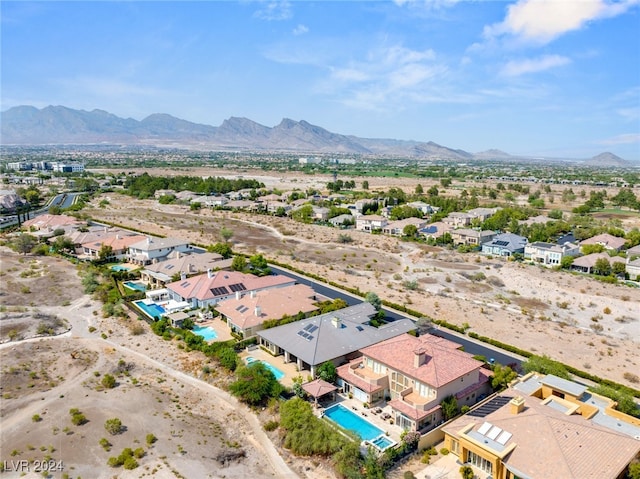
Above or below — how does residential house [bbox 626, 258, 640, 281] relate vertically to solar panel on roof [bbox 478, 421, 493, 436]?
above

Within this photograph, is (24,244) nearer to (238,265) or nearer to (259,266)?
(238,265)

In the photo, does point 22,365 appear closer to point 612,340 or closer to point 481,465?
point 481,465

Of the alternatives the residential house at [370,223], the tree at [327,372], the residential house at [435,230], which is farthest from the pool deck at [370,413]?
the residential house at [370,223]

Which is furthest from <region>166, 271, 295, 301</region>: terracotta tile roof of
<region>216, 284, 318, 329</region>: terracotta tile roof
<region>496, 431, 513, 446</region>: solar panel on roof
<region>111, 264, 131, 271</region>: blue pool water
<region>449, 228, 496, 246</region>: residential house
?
<region>449, 228, 496, 246</region>: residential house

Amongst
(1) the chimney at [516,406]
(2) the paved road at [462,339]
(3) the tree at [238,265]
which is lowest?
(2) the paved road at [462,339]

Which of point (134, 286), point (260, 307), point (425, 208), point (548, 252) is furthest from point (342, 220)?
point (260, 307)

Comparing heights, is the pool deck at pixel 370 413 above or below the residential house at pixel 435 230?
below

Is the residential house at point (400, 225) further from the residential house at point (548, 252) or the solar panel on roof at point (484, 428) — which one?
the solar panel on roof at point (484, 428)

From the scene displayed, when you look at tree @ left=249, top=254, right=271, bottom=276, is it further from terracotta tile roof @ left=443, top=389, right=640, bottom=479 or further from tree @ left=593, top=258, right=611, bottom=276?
tree @ left=593, top=258, right=611, bottom=276
